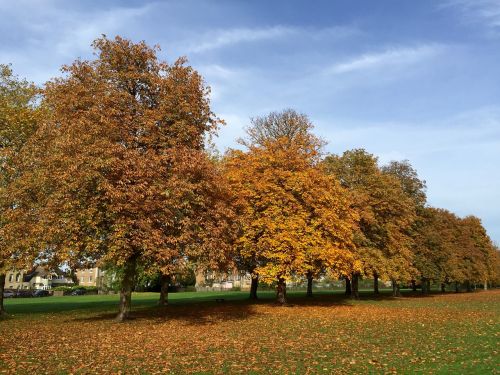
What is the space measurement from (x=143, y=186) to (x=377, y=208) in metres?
31.6

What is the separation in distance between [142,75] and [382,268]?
30.9m

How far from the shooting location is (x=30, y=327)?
2402 cm

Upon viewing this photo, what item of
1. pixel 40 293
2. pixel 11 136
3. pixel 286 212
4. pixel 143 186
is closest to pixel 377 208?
pixel 286 212

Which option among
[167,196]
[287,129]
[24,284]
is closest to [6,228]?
[167,196]

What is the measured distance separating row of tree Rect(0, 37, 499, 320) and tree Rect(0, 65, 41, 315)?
0.33 feet

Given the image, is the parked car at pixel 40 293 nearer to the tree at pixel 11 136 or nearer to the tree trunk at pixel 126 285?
the tree at pixel 11 136

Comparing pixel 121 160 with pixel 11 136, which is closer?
pixel 121 160

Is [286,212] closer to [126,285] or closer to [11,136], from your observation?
[126,285]

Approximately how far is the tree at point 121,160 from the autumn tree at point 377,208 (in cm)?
2394

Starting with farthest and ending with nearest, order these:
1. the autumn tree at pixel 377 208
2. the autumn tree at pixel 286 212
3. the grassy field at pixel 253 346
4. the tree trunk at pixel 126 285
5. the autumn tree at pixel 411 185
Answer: the autumn tree at pixel 411 185 < the autumn tree at pixel 377 208 < the autumn tree at pixel 286 212 < the tree trunk at pixel 126 285 < the grassy field at pixel 253 346

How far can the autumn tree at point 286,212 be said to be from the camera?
31062 millimetres

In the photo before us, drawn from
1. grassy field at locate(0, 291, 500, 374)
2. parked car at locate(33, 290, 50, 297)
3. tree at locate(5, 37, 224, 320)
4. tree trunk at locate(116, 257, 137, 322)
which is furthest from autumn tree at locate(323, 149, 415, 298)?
parked car at locate(33, 290, 50, 297)

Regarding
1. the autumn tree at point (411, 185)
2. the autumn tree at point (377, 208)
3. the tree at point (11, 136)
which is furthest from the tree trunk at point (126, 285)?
the autumn tree at point (411, 185)

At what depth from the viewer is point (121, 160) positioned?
21938 mm
